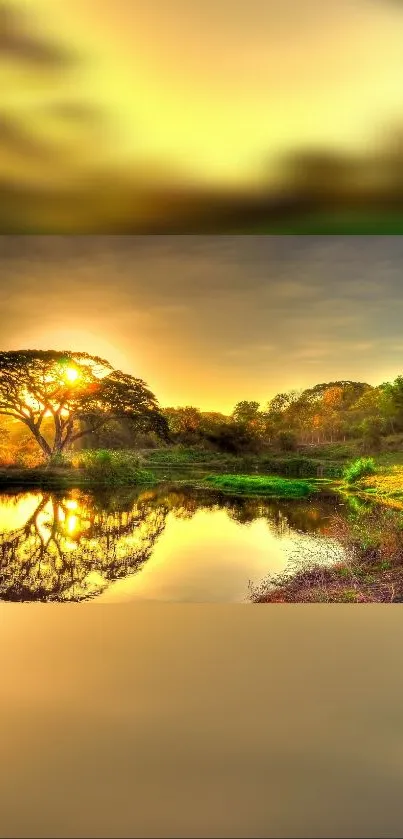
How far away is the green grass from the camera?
22.5ft

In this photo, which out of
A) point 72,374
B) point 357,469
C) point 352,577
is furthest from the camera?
point 72,374

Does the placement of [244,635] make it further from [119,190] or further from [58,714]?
[119,190]

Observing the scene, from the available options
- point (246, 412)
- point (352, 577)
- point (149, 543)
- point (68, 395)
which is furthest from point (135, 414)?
point (352, 577)

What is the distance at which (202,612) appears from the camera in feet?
20.9

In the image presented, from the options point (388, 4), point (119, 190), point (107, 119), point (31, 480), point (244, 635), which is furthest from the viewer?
point (31, 480)

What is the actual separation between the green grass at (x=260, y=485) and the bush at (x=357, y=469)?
0.99 ft

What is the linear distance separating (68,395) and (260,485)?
1.70m

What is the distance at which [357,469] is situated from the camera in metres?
6.78

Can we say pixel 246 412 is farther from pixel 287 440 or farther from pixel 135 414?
pixel 135 414

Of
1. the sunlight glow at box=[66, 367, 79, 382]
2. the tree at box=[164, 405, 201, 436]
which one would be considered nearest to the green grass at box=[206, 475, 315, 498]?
the tree at box=[164, 405, 201, 436]

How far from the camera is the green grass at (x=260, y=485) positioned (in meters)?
6.86

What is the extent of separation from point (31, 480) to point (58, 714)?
275cm

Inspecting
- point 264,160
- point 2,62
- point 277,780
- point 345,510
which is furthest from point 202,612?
point 2,62

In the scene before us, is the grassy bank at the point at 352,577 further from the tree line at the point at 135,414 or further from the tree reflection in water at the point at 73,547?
the tree reflection in water at the point at 73,547
